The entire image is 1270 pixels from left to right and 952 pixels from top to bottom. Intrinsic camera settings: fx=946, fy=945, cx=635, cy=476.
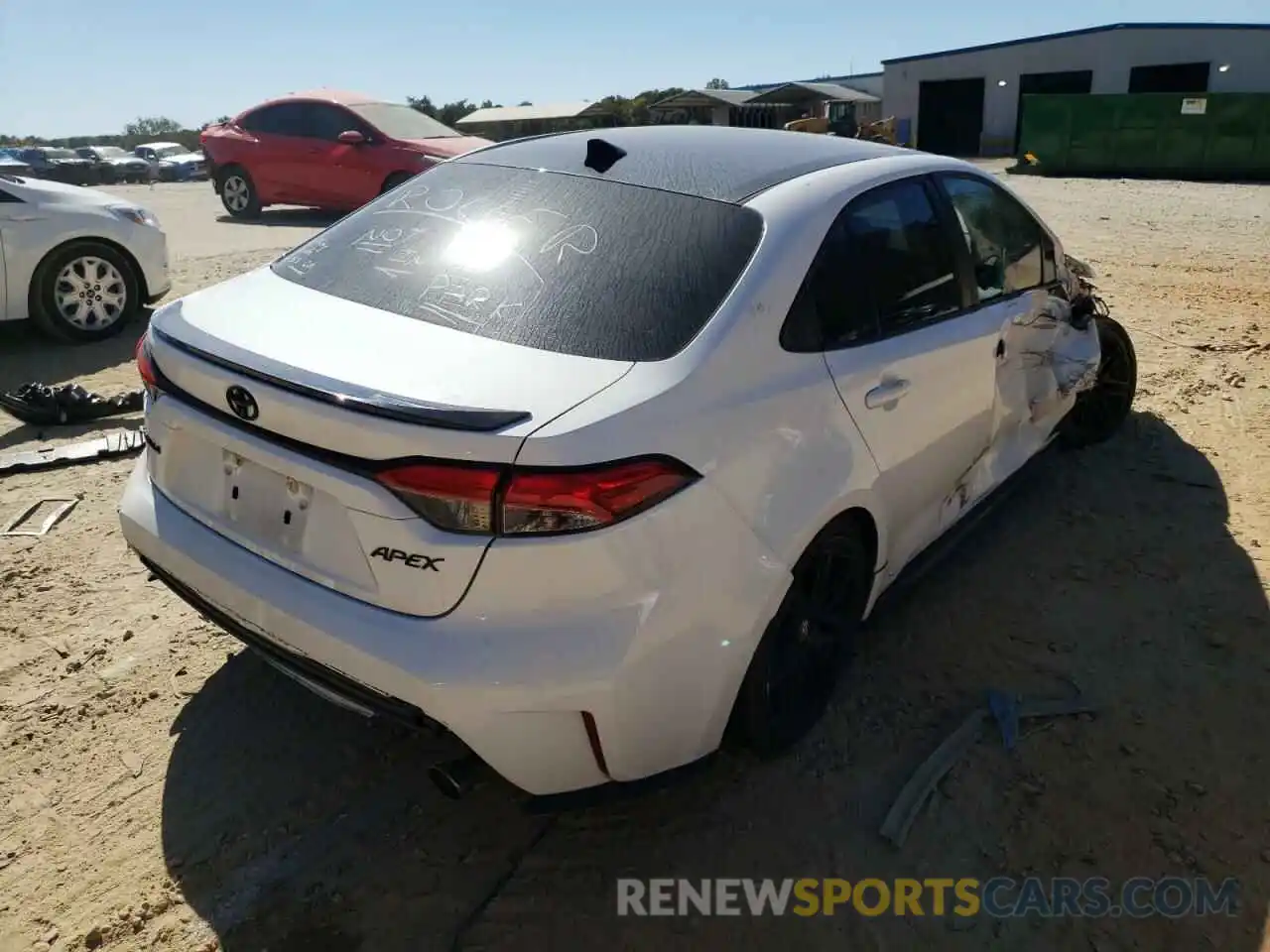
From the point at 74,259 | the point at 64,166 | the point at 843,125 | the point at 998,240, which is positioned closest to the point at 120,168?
the point at 64,166

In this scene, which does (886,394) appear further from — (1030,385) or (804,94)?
(804,94)

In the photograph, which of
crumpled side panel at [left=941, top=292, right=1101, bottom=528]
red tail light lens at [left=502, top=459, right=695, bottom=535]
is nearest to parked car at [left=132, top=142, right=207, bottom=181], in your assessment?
crumpled side panel at [left=941, top=292, right=1101, bottom=528]

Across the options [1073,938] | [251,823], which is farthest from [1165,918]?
[251,823]

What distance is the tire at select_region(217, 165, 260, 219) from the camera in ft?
45.9

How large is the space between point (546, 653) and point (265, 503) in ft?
2.59

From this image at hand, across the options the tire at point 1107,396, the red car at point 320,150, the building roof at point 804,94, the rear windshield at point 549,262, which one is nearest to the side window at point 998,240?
the tire at point 1107,396

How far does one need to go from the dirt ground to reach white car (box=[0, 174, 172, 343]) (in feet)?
Answer: 10.3

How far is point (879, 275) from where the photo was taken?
9.20 ft

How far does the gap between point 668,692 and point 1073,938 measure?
3.69 ft

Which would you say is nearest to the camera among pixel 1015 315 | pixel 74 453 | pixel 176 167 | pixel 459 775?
pixel 459 775

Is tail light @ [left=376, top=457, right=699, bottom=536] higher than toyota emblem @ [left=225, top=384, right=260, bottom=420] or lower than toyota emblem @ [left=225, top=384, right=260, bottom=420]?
lower

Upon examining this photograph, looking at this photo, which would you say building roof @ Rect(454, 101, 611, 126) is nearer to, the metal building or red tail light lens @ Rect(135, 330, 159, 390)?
the metal building

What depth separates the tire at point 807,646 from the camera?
2406 mm

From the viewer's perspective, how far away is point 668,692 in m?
2.07
